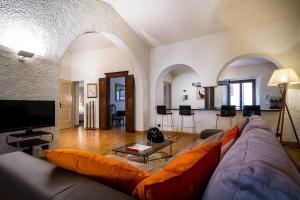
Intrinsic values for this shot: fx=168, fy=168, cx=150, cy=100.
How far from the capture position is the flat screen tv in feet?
7.87

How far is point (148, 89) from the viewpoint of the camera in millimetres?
6055

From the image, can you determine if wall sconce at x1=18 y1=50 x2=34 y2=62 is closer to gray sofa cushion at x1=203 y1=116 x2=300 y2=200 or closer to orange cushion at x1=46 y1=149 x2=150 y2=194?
orange cushion at x1=46 y1=149 x2=150 y2=194

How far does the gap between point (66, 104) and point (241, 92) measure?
26.4ft

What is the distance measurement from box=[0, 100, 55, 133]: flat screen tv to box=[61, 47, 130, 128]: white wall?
3.72 m

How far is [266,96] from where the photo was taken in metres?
7.32

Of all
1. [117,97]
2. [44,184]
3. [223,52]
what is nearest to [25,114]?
[44,184]

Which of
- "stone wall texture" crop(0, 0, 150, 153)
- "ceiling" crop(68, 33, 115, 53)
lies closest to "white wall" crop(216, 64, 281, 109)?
"ceiling" crop(68, 33, 115, 53)

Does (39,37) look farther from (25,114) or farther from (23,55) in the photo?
(25,114)

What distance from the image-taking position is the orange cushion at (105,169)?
2.45 feet

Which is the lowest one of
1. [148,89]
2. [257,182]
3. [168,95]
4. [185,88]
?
[257,182]

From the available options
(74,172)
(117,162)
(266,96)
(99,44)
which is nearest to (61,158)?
(74,172)

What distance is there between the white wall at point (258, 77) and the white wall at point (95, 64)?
4.54 metres

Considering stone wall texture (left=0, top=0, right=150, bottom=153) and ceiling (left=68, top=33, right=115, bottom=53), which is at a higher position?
ceiling (left=68, top=33, right=115, bottom=53)

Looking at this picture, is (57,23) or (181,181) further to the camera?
(57,23)
